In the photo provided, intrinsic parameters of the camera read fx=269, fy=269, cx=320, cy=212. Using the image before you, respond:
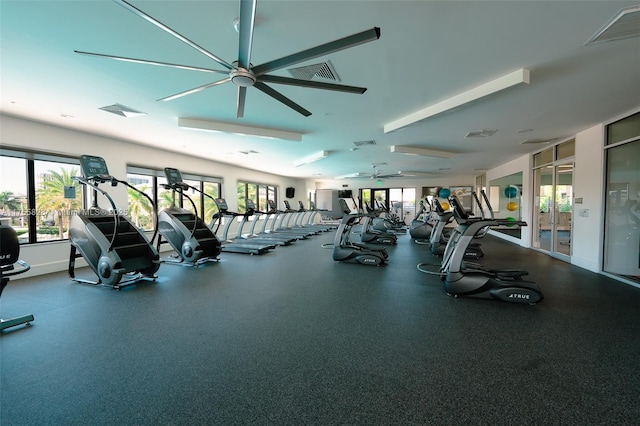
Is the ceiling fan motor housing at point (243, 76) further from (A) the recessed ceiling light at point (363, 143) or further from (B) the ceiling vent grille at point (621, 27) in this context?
(A) the recessed ceiling light at point (363, 143)

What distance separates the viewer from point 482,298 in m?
3.54

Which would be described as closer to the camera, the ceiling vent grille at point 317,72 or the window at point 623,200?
the ceiling vent grille at point 317,72

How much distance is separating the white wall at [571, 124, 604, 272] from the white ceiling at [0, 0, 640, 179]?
0.50 meters

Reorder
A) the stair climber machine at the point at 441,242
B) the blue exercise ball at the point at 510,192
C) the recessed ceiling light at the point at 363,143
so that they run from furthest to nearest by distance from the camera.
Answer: the blue exercise ball at the point at 510,192, the recessed ceiling light at the point at 363,143, the stair climber machine at the point at 441,242

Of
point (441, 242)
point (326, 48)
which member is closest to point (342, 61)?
point (326, 48)

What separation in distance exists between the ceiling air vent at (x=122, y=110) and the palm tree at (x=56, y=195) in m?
1.85

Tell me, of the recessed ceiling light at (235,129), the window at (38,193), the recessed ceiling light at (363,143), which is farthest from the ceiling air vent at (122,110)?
the recessed ceiling light at (363,143)

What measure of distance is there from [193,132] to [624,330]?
22.9ft

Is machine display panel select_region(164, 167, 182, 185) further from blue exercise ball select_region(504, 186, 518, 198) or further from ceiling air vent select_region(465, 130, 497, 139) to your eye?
blue exercise ball select_region(504, 186, 518, 198)

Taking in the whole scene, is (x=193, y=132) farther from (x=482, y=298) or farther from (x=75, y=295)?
(x=482, y=298)

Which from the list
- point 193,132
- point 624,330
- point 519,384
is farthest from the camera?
point 193,132

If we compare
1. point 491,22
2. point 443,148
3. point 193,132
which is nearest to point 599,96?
point 491,22

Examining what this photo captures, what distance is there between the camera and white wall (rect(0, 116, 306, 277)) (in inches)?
186

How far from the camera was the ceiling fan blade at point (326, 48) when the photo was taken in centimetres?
183
